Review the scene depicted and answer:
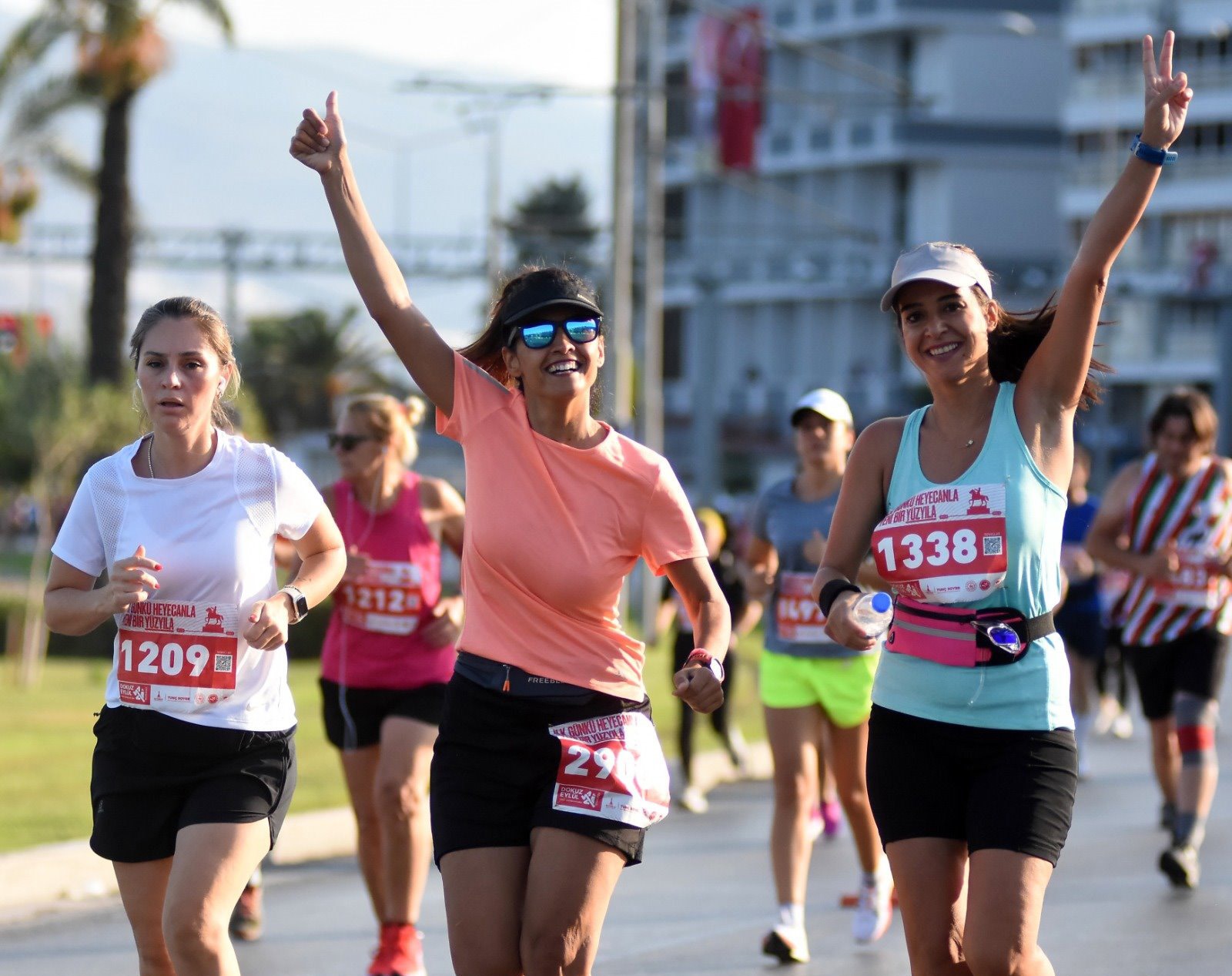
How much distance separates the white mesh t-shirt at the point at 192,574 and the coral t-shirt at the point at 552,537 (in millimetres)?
624

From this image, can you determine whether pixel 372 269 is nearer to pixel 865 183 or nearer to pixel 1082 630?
pixel 1082 630

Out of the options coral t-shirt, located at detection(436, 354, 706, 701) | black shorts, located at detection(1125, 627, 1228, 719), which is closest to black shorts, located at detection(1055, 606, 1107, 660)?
black shorts, located at detection(1125, 627, 1228, 719)

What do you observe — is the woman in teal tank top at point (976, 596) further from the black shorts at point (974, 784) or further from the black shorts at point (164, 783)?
the black shorts at point (164, 783)

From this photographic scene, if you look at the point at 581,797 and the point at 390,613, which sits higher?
the point at 581,797

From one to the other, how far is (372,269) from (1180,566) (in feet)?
17.9

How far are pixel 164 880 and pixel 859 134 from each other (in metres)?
69.3

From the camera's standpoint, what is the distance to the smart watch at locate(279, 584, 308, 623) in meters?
5.24

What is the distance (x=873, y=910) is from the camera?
8.12 m

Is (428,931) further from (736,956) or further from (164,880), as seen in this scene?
(164,880)

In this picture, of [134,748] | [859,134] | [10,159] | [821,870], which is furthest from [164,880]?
[859,134]

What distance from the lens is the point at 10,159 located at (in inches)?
1296

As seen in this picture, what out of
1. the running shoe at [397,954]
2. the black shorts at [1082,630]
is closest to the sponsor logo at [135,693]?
the running shoe at [397,954]

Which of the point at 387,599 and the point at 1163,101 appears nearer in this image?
the point at 1163,101

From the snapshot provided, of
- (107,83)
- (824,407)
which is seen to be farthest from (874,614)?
(107,83)
